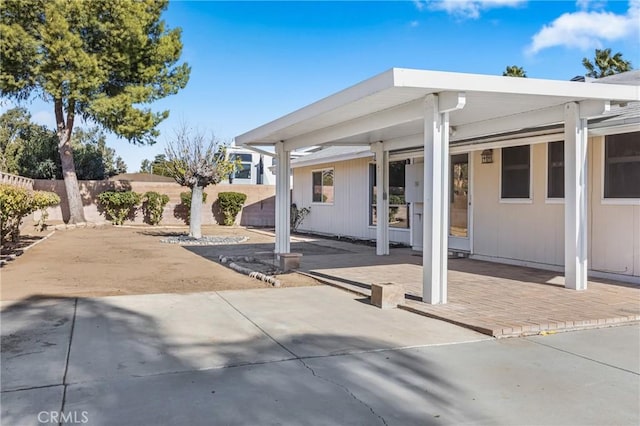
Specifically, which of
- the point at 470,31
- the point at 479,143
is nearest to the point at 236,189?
the point at 470,31

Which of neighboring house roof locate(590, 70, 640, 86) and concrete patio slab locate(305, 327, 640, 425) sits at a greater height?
neighboring house roof locate(590, 70, 640, 86)

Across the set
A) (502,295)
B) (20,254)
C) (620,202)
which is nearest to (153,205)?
(20,254)

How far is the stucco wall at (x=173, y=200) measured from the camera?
21.5 meters

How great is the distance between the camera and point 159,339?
4.88 metres

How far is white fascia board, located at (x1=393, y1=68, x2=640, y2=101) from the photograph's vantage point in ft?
18.5

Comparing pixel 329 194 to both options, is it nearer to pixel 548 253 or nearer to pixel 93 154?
pixel 548 253

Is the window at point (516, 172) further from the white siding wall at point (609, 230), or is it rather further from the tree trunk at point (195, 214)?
the tree trunk at point (195, 214)

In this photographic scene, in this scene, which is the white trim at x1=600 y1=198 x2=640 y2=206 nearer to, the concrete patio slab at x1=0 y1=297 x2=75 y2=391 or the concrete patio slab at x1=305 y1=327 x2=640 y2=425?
the concrete patio slab at x1=305 y1=327 x2=640 y2=425

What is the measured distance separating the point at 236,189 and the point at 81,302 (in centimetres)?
1730

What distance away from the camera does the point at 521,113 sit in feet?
25.8

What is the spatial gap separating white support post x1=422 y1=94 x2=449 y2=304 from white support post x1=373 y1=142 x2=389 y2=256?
5575mm

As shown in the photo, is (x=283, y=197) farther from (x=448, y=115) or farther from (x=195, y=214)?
(x=195, y=214)

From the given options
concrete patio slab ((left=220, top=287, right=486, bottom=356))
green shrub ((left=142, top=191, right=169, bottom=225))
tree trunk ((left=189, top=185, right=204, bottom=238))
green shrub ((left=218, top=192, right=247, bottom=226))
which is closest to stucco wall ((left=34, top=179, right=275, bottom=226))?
green shrub ((left=142, top=191, right=169, bottom=225))

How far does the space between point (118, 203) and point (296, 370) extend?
19.3m
